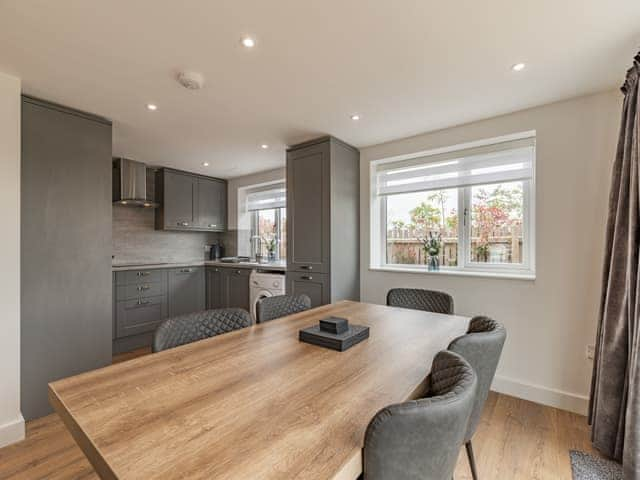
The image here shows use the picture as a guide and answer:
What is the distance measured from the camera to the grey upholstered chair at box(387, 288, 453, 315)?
6.75 feet

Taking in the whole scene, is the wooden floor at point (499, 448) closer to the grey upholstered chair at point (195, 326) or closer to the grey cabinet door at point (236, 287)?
the grey upholstered chair at point (195, 326)

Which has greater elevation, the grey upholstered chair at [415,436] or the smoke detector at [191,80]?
the smoke detector at [191,80]

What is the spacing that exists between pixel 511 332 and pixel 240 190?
159 inches

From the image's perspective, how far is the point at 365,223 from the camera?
10.8 feet

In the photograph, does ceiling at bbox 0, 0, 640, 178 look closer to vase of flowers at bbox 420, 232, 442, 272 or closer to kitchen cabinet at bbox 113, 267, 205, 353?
vase of flowers at bbox 420, 232, 442, 272

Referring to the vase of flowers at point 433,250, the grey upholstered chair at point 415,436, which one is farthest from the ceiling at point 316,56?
the grey upholstered chair at point 415,436

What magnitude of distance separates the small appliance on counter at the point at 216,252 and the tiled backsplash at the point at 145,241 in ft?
0.67

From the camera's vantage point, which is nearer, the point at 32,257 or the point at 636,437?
the point at 636,437

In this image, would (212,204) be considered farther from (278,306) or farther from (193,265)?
(278,306)

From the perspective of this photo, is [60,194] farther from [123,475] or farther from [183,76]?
[123,475]

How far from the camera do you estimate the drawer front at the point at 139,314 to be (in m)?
3.38

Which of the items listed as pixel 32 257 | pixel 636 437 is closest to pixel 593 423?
pixel 636 437

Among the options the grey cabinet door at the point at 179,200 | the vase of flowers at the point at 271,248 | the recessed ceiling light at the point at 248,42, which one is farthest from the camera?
the vase of flowers at the point at 271,248

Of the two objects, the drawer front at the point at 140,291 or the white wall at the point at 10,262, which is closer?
the white wall at the point at 10,262
